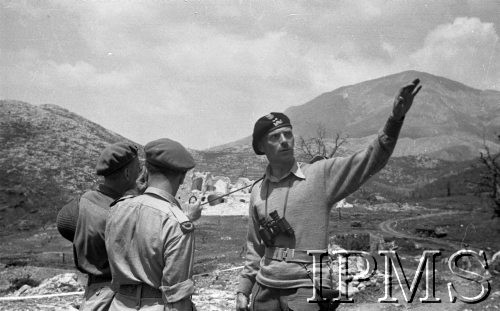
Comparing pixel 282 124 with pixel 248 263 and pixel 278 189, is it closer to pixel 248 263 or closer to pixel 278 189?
pixel 278 189

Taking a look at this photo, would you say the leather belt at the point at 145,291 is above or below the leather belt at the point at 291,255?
below

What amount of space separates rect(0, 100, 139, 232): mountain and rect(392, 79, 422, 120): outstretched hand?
101 ft

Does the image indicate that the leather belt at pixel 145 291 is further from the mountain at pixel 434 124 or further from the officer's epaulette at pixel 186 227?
the mountain at pixel 434 124

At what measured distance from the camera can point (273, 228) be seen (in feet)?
8.89

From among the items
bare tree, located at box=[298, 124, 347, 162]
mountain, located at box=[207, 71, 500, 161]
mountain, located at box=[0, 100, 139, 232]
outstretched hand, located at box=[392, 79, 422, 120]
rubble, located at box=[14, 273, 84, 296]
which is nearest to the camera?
outstretched hand, located at box=[392, 79, 422, 120]

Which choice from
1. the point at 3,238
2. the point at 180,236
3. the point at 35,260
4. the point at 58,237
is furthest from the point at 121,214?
the point at 3,238

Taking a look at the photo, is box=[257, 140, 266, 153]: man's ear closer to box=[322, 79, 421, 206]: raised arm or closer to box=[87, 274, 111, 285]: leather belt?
box=[322, 79, 421, 206]: raised arm

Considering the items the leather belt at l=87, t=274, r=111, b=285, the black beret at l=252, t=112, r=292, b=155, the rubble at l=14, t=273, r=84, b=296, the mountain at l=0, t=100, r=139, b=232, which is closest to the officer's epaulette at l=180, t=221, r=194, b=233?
the leather belt at l=87, t=274, r=111, b=285

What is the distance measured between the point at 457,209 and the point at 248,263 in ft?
132

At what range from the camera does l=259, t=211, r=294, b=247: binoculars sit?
2684 mm

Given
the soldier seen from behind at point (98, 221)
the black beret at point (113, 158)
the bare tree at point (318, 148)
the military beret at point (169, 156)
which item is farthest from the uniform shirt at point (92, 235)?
the bare tree at point (318, 148)

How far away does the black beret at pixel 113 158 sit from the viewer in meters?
2.82

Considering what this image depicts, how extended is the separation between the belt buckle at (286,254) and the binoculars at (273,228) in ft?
0.30

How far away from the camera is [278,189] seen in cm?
286
